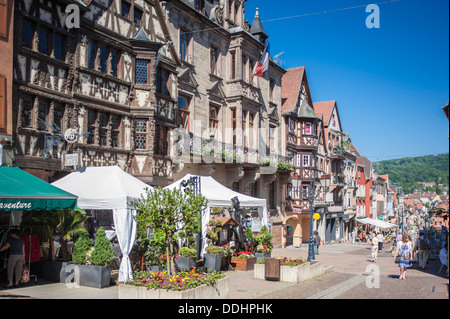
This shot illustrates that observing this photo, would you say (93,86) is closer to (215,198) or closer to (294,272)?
(215,198)

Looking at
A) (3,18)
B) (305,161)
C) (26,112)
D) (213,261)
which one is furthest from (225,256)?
(305,161)

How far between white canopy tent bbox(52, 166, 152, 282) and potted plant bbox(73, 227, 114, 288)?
0.82 m

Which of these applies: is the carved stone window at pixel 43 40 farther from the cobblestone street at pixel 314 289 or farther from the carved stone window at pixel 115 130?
the cobblestone street at pixel 314 289

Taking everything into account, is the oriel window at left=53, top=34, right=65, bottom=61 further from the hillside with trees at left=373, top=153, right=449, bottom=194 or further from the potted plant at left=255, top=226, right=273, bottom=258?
the hillside with trees at left=373, top=153, right=449, bottom=194

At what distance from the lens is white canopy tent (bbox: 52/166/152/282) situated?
551 inches

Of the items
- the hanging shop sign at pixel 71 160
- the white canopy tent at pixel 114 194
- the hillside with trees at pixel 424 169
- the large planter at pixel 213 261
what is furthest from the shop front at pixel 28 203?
the hillside with trees at pixel 424 169

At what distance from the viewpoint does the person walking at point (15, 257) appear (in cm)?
1260

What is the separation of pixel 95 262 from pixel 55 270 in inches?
64.7

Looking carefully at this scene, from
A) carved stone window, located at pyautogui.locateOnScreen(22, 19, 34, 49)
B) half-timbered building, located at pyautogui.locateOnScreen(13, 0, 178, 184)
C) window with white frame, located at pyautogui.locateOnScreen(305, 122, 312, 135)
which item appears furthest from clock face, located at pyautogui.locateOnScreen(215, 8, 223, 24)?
window with white frame, located at pyautogui.locateOnScreen(305, 122, 312, 135)

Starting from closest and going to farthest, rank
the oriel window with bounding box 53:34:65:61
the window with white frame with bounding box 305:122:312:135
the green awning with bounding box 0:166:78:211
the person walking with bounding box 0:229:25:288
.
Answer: the green awning with bounding box 0:166:78:211
the person walking with bounding box 0:229:25:288
the oriel window with bounding box 53:34:65:61
the window with white frame with bounding box 305:122:312:135

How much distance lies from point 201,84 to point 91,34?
9.20 m

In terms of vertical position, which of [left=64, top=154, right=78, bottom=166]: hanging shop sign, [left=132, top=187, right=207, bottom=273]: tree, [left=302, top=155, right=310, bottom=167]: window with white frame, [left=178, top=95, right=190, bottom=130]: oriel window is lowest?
[left=132, top=187, right=207, bottom=273]: tree
